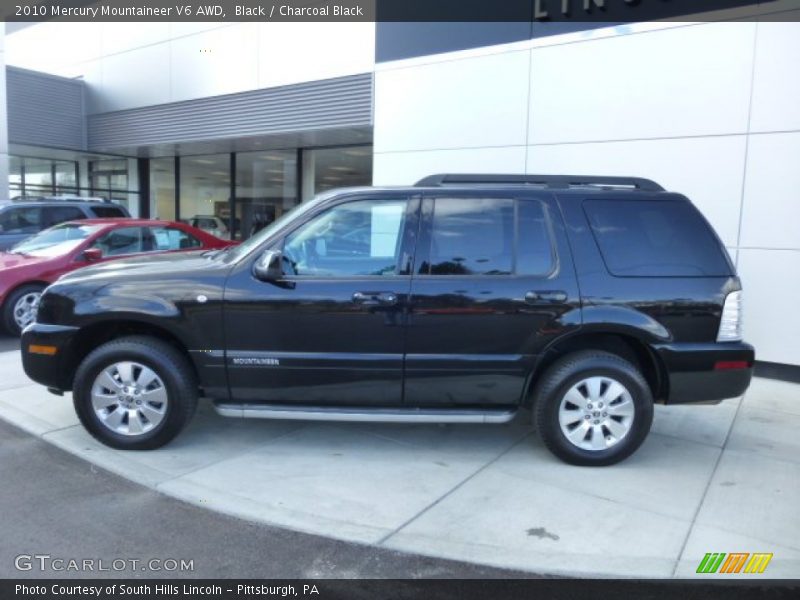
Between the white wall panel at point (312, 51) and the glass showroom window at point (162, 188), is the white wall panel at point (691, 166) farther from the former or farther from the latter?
the glass showroom window at point (162, 188)

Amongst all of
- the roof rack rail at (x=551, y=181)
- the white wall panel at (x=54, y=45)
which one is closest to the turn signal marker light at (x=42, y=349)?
the roof rack rail at (x=551, y=181)

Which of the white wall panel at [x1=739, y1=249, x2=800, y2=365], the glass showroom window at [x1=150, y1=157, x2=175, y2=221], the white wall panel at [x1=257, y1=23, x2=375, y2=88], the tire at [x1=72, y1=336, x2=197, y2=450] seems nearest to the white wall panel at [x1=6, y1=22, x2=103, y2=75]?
the glass showroom window at [x1=150, y1=157, x2=175, y2=221]

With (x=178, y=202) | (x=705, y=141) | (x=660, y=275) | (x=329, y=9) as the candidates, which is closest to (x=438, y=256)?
(x=660, y=275)

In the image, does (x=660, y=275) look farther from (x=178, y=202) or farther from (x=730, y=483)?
(x=178, y=202)

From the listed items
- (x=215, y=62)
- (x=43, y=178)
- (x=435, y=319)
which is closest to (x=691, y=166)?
(x=435, y=319)

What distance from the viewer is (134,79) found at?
1570cm

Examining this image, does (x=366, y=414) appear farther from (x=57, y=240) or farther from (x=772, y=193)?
(x=57, y=240)

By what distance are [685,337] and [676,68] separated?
14.7ft

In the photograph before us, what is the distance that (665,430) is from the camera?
530cm

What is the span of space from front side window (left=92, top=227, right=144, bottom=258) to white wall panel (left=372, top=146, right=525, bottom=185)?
11.9ft

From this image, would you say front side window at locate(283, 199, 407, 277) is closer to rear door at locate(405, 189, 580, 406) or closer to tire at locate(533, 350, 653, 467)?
rear door at locate(405, 189, 580, 406)

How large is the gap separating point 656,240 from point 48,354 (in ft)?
14.1

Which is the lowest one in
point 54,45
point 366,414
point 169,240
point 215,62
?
point 366,414

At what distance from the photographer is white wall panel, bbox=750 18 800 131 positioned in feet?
22.1
